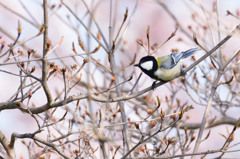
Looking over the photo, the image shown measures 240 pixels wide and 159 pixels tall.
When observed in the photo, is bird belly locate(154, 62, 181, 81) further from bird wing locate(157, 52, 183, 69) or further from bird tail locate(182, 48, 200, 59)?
bird tail locate(182, 48, 200, 59)

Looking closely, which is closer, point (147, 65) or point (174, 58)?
point (147, 65)

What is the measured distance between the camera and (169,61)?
3967 mm

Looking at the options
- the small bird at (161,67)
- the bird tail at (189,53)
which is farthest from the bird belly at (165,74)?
the bird tail at (189,53)

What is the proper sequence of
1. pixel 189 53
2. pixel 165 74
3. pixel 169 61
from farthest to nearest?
1. pixel 189 53
2. pixel 169 61
3. pixel 165 74

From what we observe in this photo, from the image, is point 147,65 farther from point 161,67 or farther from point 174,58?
point 174,58

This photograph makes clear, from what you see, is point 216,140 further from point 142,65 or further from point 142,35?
point 142,65

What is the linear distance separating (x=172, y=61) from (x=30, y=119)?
3.51 m

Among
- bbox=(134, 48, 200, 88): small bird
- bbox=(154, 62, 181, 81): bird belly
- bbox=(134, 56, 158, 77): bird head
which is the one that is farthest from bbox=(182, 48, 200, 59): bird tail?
bbox=(134, 56, 158, 77): bird head

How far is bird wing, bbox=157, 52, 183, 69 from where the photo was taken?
3845mm

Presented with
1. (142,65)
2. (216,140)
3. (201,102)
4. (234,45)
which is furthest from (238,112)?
(142,65)

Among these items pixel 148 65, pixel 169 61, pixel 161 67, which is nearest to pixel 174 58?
pixel 169 61

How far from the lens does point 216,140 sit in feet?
20.7

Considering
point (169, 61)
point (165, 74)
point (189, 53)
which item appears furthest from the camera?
point (189, 53)

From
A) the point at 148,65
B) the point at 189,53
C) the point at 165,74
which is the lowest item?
the point at 165,74
